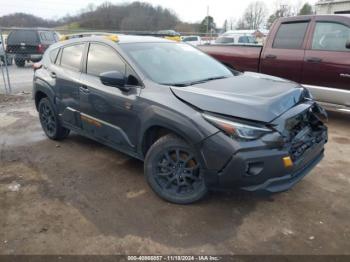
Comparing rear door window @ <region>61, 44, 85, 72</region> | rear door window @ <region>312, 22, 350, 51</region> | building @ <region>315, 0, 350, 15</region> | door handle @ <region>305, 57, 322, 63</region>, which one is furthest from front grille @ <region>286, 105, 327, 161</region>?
building @ <region>315, 0, 350, 15</region>

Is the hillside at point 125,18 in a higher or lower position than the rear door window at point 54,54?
higher

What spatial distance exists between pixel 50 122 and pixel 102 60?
1762 mm

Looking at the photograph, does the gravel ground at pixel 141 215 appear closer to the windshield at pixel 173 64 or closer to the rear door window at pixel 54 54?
the windshield at pixel 173 64

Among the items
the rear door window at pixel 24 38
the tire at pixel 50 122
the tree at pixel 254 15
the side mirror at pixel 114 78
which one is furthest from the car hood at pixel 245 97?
the tree at pixel 254 15

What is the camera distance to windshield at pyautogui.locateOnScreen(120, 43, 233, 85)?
3.68m

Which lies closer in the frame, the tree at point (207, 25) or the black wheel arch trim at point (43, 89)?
the black wheel arch trim at point (43, 89)

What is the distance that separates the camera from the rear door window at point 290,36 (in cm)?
618

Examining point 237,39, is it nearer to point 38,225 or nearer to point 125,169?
point 125,169

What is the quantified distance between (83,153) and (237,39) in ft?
47.2

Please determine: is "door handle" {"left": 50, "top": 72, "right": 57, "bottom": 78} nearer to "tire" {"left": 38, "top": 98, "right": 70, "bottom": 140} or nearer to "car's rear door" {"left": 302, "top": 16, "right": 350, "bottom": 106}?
"tire" {"left": 38, "top": 98, "right": 70, "bottom": 140}

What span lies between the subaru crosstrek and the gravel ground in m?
0.36

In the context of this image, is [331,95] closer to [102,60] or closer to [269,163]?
[269,163]

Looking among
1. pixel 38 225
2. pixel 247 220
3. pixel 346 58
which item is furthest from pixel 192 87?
pixel 346 58

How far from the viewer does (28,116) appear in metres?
6.93
